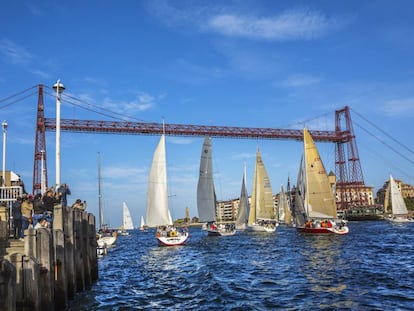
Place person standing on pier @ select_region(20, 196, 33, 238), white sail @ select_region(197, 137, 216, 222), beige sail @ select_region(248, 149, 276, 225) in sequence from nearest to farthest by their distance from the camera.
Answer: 1. person standing on pier @ select_region(20, 196, 33, 238)
2. white sail @ select_region(197, 137, 216, 222)
3. beige sail @ select_region(248, 149, 276, 225)

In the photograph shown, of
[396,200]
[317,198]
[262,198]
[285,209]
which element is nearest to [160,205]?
[317,198]

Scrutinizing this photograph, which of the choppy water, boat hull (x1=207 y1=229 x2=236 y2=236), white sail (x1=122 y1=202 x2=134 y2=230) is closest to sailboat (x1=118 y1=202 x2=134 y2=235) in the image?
white sail (x1=122 y1=202 x2=134 y2=230)

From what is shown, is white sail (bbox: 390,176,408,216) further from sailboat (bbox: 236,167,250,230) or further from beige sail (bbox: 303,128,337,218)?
beige sail (bbox: 303,128,337,218)

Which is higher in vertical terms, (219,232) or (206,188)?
(206,188)

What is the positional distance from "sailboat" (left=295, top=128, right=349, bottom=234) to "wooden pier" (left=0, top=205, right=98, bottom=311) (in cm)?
2936

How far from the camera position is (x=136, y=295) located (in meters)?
15.7

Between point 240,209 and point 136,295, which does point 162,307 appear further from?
point 240,209

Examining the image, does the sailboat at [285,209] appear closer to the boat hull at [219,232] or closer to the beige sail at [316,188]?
the boat hull at [219,232]

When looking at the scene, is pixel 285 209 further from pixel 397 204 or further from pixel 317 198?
pixel 317 198

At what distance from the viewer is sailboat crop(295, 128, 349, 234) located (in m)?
42.3

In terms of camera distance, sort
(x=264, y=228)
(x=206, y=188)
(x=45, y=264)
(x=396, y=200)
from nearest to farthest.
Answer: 1. (x=45, y=264)
2. (x=206, y=188)
3. (x=264, y=228)
4. (x=396, y=200)

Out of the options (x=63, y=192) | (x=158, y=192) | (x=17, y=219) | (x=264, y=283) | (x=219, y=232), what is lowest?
(x=264, y=283)

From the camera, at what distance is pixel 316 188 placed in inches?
1722

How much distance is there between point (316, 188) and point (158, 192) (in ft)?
51.9
